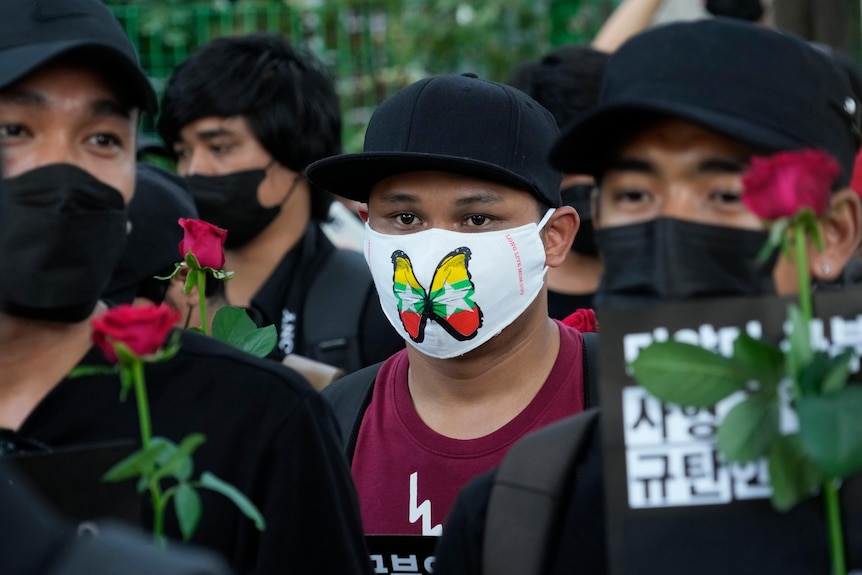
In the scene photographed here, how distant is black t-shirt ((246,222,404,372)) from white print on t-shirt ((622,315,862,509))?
2.61 metres

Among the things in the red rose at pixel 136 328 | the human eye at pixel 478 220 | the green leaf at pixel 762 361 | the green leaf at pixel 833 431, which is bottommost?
the human eye at pixel 478 220

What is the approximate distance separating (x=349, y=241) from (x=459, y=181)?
3.50 metres

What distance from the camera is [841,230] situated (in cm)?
263

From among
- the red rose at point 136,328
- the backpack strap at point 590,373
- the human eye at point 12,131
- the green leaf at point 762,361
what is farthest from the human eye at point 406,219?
the green leaf at point 762,361

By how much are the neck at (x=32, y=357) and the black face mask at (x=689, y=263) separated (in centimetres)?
112

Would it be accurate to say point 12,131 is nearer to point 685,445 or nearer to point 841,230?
point 685,445

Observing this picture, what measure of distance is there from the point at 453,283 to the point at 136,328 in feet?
5.77

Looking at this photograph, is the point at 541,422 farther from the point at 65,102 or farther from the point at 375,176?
the point at 65,102

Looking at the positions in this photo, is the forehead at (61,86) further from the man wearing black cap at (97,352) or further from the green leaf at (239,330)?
the green leaf at (239,330)

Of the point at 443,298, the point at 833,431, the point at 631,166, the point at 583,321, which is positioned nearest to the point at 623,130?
the point at 631,166

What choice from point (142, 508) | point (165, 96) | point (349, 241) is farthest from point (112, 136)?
point (349, 241)

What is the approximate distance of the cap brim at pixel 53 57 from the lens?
2.84 metres

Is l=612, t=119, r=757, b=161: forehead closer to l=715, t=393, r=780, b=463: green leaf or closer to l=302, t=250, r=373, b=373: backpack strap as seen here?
l=715, t=393, r=780, b=463: green leaf

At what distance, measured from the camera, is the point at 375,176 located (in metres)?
3.99
